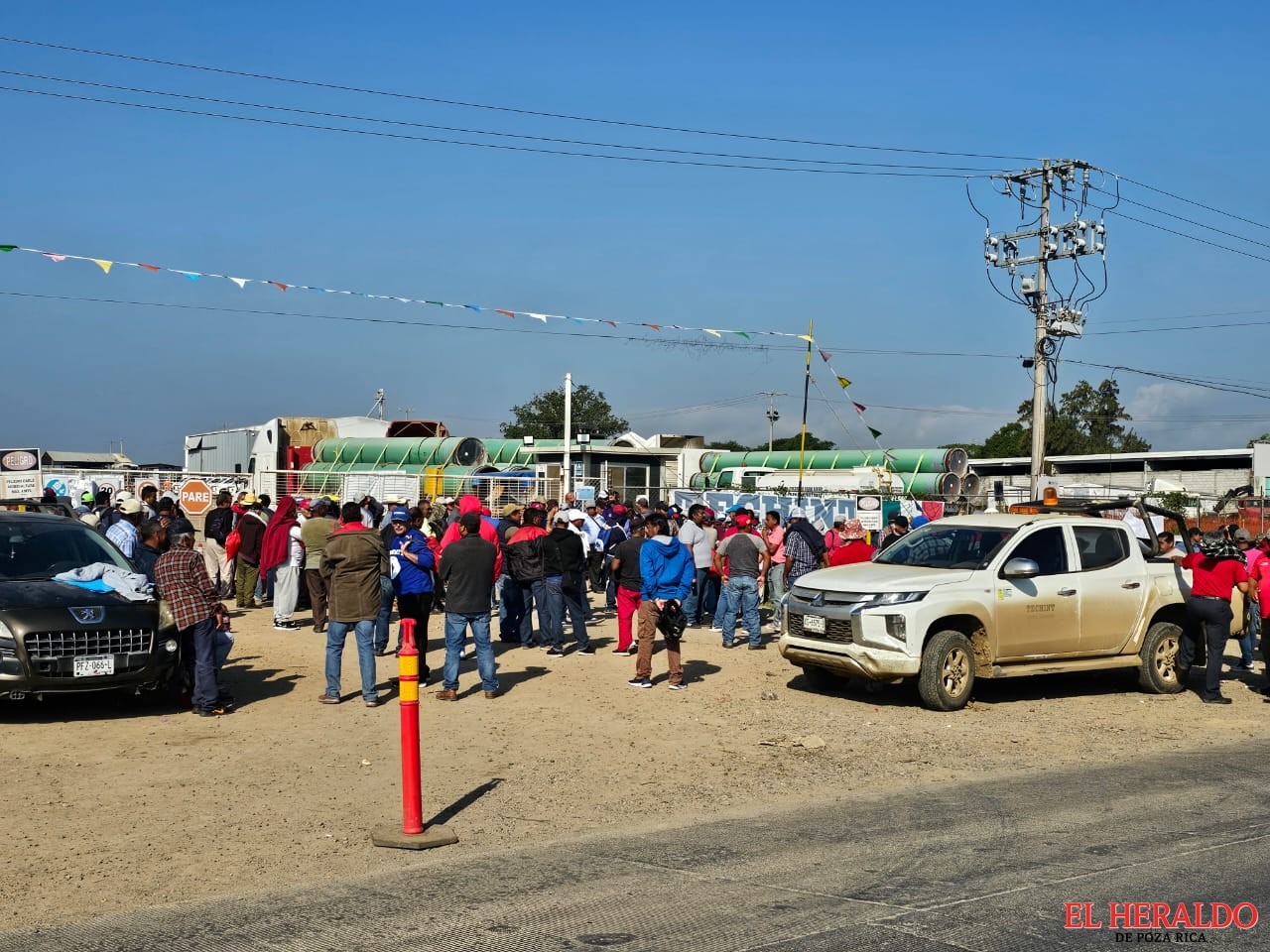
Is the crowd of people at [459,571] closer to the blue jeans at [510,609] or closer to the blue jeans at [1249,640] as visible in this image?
the blue jeans at [510,609]

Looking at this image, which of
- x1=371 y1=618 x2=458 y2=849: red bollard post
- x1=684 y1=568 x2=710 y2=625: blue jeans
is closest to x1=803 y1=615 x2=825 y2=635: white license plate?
x1=371 y1=618 x2=458 y2=849: red bollard post

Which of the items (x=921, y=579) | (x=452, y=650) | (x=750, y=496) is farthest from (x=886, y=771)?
(x=750, y=496)

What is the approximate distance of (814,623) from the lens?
41.3 ft

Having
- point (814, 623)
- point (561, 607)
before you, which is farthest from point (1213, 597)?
point (561, 607)

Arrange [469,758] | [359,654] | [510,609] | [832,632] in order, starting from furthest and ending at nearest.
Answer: [510,609] → [832,632] → [359,654] → [469,758]

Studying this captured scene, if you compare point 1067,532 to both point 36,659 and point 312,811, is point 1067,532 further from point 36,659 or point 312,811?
point 36,659

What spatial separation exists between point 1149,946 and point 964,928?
81 cm

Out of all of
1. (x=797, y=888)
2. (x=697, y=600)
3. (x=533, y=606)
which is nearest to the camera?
(x=797, y=888)

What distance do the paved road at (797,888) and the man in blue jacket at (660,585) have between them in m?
4.51

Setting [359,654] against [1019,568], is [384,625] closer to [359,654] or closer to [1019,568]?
[359,654]

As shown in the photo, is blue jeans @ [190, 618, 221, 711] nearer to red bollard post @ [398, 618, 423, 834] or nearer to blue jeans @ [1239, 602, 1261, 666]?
red bollard post @ [398, 618, 423, 834]

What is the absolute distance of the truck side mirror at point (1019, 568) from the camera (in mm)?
12117

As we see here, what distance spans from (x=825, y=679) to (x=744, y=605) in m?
2.93

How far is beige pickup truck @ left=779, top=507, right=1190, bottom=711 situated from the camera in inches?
474
